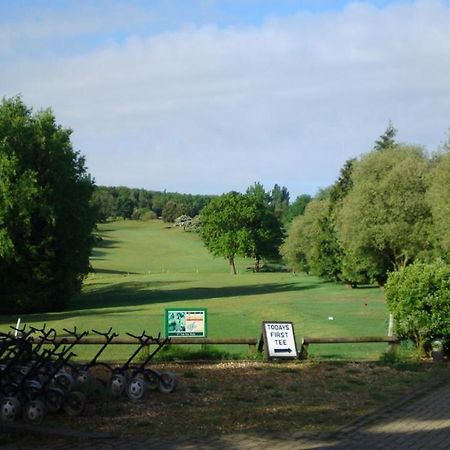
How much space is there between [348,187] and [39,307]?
36489 millimetres

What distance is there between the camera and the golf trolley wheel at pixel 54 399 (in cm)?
983

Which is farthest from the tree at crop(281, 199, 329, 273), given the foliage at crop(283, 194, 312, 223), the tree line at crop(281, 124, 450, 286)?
the foliage at crop(283, 194, 312, 223)

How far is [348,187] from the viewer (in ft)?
254

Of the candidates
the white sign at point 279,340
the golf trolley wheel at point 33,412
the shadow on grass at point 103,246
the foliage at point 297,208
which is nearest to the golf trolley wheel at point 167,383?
the golf trolley wheel at point 33,412

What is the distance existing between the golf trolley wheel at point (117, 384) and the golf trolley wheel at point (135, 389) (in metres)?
0.09

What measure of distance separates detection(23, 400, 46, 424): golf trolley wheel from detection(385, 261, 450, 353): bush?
978 centimetres

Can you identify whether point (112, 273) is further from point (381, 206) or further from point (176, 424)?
point (176, 424)

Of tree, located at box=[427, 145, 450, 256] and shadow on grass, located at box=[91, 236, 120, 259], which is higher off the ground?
tree, located at box=[427, 145, 450, 256]

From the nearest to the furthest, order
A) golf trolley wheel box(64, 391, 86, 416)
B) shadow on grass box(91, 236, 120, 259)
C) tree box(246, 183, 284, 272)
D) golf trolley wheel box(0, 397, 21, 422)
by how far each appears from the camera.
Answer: golf trolley wheel box(0, 397, 21, 422) → golf trolley wheel box(64, 391, 86, 416) → tree box(246, 183, 284, 272) → shadow on grass box(91, 236, 120, 259)

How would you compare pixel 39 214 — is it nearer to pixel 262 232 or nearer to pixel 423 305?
pixel 423 305

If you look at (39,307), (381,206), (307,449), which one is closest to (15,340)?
(307,449)

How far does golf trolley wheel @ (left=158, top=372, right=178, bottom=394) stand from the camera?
1182 centimetres

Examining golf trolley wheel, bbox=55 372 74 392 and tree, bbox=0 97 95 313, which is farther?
tree, bbox=0 97 95 313

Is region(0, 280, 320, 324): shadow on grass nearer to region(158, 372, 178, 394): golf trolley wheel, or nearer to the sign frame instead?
the sign frame
